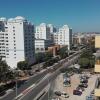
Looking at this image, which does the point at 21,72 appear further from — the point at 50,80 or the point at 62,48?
the point at 62,48

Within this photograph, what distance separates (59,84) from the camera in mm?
36031

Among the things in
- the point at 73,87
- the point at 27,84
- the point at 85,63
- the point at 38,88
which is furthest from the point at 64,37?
the point at 38,88

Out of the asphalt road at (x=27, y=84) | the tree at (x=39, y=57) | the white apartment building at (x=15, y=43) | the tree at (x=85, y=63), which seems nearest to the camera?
the asphalt road at (x=27, y=84)

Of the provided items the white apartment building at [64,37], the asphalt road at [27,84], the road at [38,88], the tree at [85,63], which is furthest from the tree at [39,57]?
the white apartment building at [64,37]

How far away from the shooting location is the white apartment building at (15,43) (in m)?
49.5

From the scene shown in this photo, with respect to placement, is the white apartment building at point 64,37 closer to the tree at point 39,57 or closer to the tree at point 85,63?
the tree at point 39,57

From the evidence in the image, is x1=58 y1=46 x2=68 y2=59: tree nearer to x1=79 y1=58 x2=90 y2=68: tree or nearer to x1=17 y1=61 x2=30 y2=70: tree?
x1=79 y1=58 x2=90 y2=68: tree

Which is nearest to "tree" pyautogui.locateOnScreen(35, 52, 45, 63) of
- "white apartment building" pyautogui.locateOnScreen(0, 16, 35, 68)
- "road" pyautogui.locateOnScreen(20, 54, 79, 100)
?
"white apartment building" pyautogui.locateOnScreen(0, 16, 35, 68)

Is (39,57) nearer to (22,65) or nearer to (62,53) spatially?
(62,53)

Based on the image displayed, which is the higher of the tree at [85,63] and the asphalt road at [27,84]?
the tree at [85,63]

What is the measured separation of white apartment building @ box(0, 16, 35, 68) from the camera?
4947cm

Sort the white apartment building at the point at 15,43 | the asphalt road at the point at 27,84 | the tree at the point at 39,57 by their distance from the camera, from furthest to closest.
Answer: the tree at the point at 39,57 → the white apartment building at the point at 15,43 → the asphalt road at the point at 27,84

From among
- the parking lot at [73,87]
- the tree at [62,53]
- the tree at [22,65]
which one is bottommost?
the parking lot at [73,87]

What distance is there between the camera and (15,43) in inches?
1973
